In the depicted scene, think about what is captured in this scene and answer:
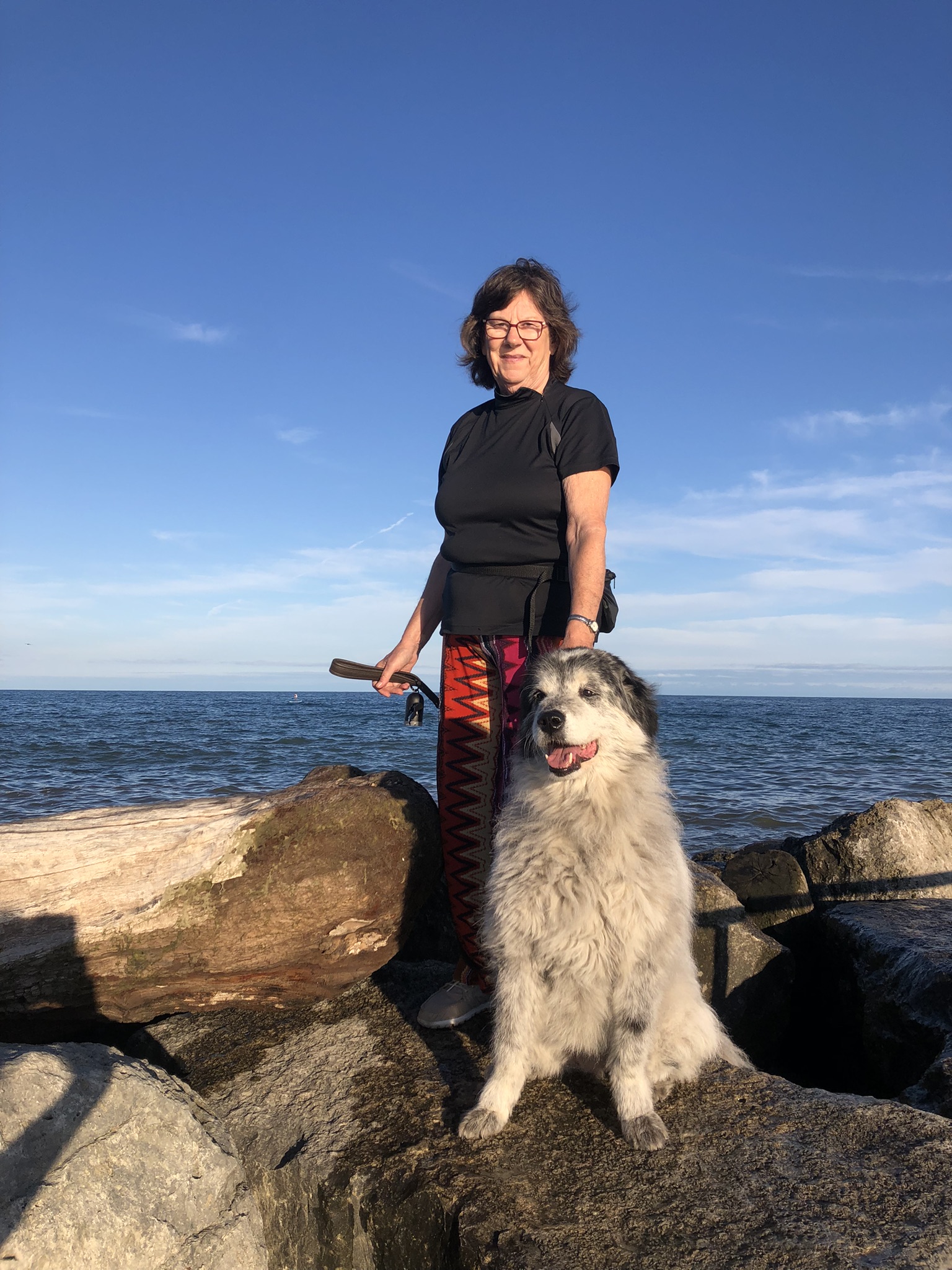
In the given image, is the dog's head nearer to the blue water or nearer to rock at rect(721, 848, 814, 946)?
the blue water

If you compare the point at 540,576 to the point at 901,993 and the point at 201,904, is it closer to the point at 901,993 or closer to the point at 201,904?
the point at 201,904

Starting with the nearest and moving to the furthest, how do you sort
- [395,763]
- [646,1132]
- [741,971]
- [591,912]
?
[646,1132] < [591,912] < [741,971] < [395,763]

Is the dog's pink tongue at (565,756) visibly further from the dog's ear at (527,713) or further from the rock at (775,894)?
the rock at (775,894)

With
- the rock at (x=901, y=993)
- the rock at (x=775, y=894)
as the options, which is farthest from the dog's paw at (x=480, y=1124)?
the rock at (x=775, y=894)

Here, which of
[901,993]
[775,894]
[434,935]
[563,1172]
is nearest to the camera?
[563,1172]

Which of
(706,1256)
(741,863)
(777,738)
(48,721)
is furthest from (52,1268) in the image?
(48,721)

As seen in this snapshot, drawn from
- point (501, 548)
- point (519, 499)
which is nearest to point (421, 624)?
point (501, 548)

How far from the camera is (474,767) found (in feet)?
12.3

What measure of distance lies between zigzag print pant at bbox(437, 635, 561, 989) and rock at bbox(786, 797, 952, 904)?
332 cm

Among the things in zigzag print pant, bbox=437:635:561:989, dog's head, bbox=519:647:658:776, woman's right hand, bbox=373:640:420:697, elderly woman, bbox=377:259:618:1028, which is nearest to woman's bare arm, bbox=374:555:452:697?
woman's right hand, bbox=373:640:420:697

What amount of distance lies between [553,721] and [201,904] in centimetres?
206

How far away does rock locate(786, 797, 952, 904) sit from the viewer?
219 inches

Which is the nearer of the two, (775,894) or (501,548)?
(501,548)

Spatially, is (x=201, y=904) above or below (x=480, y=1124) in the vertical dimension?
above
